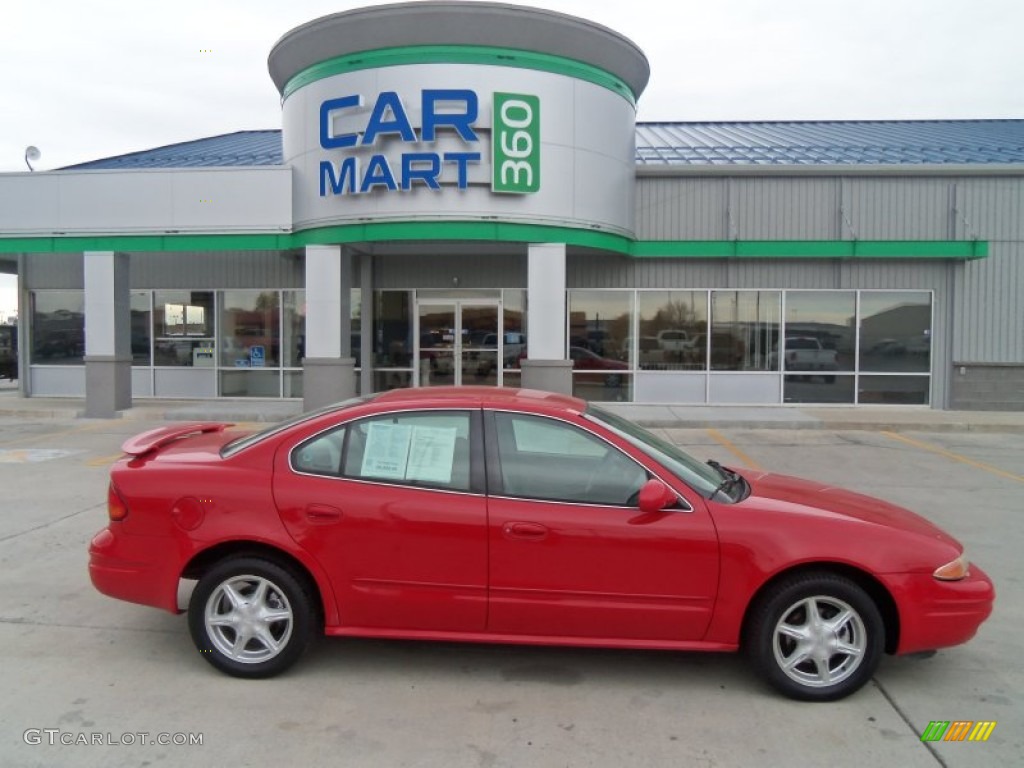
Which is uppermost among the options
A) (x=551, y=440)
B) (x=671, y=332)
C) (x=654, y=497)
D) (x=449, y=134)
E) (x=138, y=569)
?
(x=449, y=134)

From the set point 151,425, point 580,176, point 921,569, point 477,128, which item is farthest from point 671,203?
point 921,569

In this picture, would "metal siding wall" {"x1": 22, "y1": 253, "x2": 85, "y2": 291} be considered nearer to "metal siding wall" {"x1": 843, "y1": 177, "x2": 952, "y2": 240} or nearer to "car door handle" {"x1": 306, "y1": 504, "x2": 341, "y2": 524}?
"metal siding wall" {"x1": 843, "y1": 177, "x2": 952, "y2": 240}

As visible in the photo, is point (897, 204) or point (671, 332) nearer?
point (897, 204)

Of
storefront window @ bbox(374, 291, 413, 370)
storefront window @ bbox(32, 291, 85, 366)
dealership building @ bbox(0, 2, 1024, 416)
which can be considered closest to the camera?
dealership building @ bbox(0, 2, 1024, 416)

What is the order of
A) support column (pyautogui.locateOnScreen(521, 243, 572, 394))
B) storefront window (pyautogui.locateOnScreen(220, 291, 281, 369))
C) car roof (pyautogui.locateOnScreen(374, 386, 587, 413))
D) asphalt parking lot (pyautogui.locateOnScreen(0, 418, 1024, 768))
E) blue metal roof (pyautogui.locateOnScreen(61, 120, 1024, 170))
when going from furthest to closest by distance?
storefront window (pyautogui.locateOnScreen(220, 291, 281, 369)) → blue metal roof (pyautogui.locateOnScreen(61, 120, 1024, 170)) → support column (pyautogui.locateOnScreen(521, 243, 572, 394)) → car roof (pyautogui.locateOnScreen(374, 386, 587, 413)) → asphalt parking lot (pyautogui.locateOnScreen(0, 418, 1024, 768))

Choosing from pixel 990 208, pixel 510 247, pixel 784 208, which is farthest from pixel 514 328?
pixel 990 208

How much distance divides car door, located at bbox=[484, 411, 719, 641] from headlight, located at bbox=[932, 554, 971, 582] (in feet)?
3.63

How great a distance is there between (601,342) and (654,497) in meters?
13.8

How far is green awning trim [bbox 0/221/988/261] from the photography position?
13.9 meters

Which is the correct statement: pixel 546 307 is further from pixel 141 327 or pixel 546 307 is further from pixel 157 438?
pixel 141 327

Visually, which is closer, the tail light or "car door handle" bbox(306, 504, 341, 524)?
"car door handle" bbox(306, 504, 341, 524)

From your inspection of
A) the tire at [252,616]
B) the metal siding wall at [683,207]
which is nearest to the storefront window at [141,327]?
the metal siding wall at [683,207]

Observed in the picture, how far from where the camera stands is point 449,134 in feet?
44.4

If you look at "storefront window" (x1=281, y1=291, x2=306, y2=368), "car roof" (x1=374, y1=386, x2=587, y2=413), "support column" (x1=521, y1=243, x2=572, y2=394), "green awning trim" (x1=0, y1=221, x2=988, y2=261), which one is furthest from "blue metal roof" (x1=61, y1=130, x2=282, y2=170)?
"car roof" (x1=374, y1=386, x2=587, y2=413)
